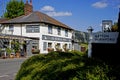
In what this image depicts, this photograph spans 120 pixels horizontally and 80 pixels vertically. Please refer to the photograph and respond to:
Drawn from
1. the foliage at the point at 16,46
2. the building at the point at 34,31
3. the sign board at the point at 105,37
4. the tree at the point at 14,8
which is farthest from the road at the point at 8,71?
the tree at the point at 14,8

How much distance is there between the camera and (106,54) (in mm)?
7137

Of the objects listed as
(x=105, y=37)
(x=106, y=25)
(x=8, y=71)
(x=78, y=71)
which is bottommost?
(x=8, y=71)

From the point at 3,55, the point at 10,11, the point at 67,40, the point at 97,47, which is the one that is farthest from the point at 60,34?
the point at 97,47

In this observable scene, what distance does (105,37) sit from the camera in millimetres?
8297

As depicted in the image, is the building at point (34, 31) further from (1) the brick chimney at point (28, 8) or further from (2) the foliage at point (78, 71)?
(2) the foliage at point (78, 71)

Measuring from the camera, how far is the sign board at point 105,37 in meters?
7.60

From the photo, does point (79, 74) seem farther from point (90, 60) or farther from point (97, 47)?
point (97, 47)

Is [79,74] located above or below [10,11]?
below

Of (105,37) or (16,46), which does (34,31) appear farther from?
(105,37)

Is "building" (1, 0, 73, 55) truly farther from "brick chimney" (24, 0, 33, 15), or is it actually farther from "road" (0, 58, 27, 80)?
"road" (0, 58, 27, 80)

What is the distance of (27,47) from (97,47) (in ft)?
116

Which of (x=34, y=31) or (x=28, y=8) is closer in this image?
(x=34, y=31)

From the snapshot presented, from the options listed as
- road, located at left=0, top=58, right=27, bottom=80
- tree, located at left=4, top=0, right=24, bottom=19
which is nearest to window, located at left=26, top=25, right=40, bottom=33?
road, located at left=0, top=58, right=27, bottom=80

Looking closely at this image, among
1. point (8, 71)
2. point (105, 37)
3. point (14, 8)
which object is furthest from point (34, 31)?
point (105, 37)
